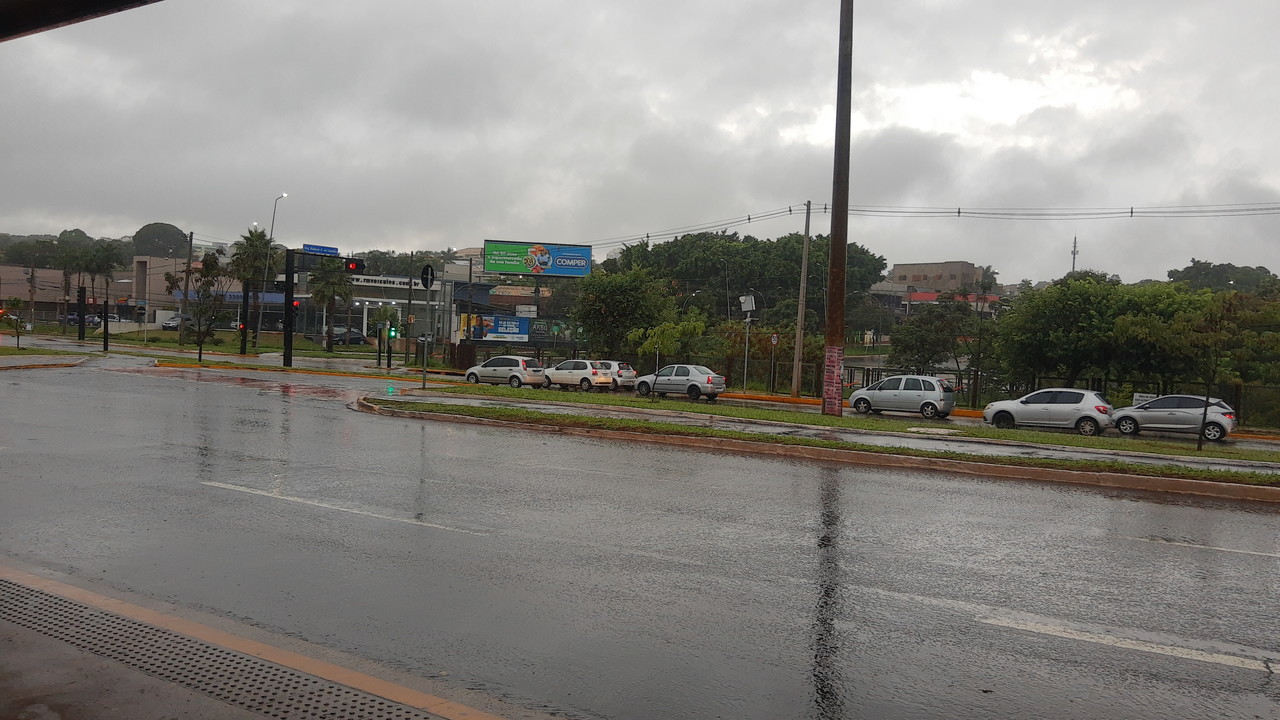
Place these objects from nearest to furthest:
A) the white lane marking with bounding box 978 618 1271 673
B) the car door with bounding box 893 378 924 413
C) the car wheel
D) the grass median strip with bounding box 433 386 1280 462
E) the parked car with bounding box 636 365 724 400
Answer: the white lane marking with bounding box 978 618 1271 673 → the grass median strip with bounding box 433 386 1280 462 → the car wheel → the car door with bounding box 893 378 924 413 → the parked car with bounding box 636 365 724 400

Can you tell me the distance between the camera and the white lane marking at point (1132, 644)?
522 centimetres

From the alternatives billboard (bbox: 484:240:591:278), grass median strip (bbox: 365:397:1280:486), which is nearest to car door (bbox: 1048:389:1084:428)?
grass median strip (bbox: 365:397:1280:486)

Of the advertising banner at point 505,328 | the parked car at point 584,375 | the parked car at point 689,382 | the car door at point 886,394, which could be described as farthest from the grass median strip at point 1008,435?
the advertising banner at point 505,328

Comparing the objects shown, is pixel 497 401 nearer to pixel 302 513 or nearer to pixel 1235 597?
pixel 302 513

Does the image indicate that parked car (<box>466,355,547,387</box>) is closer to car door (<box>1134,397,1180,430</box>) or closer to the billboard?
car door (<box>1134,397,1180,430</box>)

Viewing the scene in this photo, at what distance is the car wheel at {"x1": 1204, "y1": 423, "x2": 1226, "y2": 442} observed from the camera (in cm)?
2447

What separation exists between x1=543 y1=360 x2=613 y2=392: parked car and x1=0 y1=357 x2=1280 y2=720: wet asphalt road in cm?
2520

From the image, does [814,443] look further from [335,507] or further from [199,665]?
[199,665]

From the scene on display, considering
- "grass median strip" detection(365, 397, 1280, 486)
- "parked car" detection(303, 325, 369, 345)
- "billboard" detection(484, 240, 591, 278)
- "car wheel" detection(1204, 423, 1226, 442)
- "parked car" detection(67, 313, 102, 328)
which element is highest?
"billboard" detection(484, 240, 591, 278)

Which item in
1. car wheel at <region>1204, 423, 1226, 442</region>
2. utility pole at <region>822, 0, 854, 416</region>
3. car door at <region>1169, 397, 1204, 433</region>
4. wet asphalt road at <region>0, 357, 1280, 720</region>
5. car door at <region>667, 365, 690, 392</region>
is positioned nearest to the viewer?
wet asphalt road at <region>0, 357, 1280, 720</region>

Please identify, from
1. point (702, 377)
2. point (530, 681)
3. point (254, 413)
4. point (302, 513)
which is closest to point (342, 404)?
point (254, 413)

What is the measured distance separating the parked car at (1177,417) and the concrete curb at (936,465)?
14345 millimetres

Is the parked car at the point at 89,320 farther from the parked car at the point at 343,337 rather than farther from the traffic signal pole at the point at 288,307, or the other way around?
the traffic signal pole at the point at 288,307

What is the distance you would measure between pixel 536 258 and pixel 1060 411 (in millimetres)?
46219
